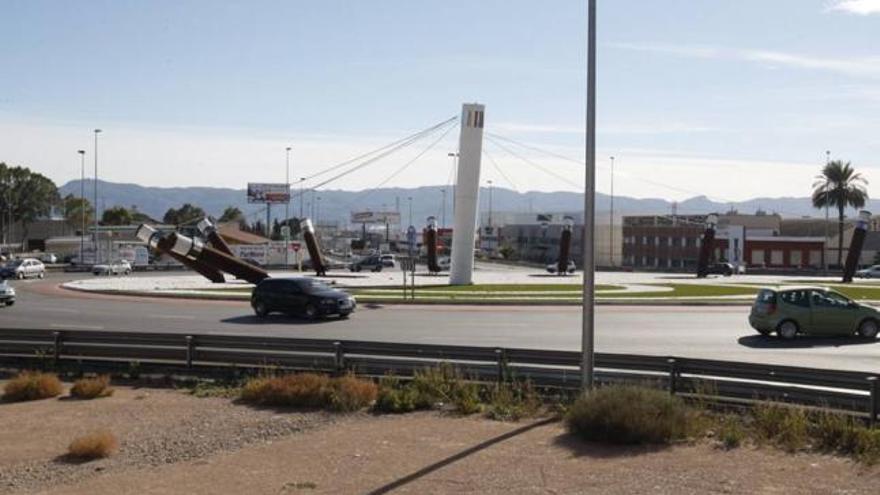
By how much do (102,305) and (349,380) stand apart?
29716 mm

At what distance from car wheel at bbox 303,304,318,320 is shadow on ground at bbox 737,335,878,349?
13.9 m

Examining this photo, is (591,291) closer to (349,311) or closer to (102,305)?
(349,311)

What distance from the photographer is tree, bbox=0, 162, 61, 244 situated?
176 m

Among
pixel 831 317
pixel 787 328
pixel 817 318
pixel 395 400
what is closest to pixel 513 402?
pixel 395 400

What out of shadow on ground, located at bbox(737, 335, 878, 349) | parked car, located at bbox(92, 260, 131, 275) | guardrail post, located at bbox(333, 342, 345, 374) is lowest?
parked car, located at bbox(92, 260, 131, 275)

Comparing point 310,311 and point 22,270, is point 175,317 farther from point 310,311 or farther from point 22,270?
point 22,270

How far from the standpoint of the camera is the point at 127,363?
20.7 meters

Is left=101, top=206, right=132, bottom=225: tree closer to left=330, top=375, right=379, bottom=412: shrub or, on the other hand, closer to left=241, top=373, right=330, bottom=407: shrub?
left=241, top=373, right=330, bottom=407: shrub

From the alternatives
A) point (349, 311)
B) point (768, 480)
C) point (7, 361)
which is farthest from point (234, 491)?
point (349, 311)

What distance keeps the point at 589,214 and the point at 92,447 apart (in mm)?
7447

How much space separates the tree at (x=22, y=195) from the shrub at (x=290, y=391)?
16900 centimetres

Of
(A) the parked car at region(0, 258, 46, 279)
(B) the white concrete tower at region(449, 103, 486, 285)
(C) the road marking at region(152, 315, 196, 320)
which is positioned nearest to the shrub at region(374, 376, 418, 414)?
(C) the road marking at region(152, 315, 196, 320)

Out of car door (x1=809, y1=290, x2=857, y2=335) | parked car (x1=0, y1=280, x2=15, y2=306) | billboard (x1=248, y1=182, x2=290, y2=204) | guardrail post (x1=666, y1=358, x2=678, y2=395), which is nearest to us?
guardrail post (x1=666, y1=358, x2=678, y2=395)

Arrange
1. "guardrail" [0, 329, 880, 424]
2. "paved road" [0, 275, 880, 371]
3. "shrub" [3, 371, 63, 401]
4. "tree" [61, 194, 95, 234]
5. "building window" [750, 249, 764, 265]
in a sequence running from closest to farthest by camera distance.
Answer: "guardrail" [0, 329, 880, 424] < "shrub" [3, 371, 63, 401] < "paved road" [0, 275, 880, 371] < "building window" [750, 249, 764, 265] < "tree" [61, 194, 95, 234]
